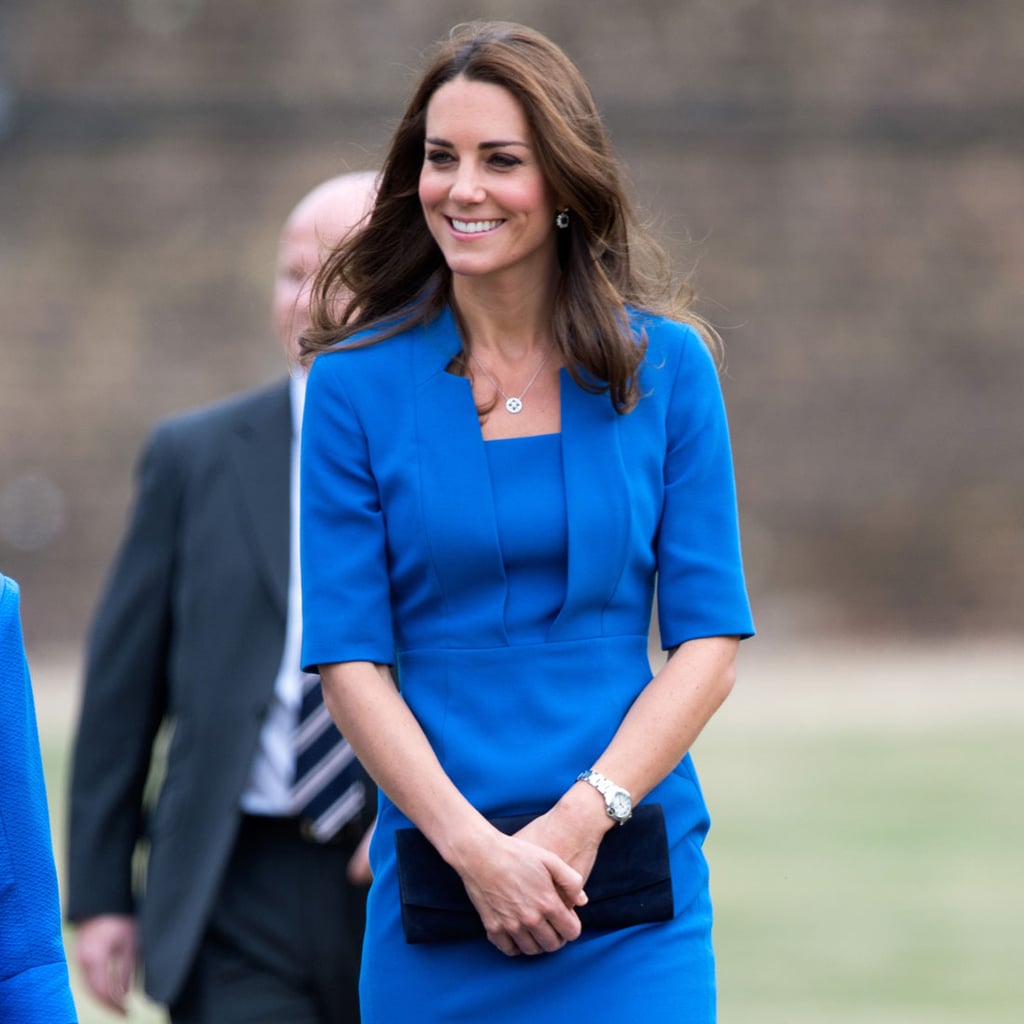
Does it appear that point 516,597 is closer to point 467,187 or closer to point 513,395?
point 513,395

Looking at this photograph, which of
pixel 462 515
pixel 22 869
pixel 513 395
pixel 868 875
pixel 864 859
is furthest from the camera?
pixel 864 859

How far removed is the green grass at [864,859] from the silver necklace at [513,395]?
4003 mm

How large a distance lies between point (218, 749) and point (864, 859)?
5.69 m

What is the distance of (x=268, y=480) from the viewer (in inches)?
156

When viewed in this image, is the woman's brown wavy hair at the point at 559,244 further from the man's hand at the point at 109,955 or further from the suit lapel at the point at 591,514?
the man's hand at the point at 109,955

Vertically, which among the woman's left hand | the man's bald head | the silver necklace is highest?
the man's bald head

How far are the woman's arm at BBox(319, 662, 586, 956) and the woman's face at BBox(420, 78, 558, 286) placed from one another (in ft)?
1.88

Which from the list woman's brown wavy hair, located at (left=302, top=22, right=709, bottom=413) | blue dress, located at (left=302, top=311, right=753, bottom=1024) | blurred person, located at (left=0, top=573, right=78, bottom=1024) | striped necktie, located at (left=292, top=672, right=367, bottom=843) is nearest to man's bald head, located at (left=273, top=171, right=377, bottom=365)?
striped necktie, located at (left=292, top=672, right=367, bottom=843)

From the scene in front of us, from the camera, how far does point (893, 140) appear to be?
58.3 ft

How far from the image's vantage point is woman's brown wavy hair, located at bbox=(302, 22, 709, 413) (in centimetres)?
276

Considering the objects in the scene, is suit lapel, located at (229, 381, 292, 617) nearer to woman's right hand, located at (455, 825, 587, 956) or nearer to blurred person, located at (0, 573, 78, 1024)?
woman's right hand, located at (455, 825, 587, 956)

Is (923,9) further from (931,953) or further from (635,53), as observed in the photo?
(931,953)

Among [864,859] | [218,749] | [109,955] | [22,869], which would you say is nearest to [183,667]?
[218,749]

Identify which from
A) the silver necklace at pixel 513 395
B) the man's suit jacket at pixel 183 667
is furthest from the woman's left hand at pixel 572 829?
the man's suit jacket at pixel 183 667
